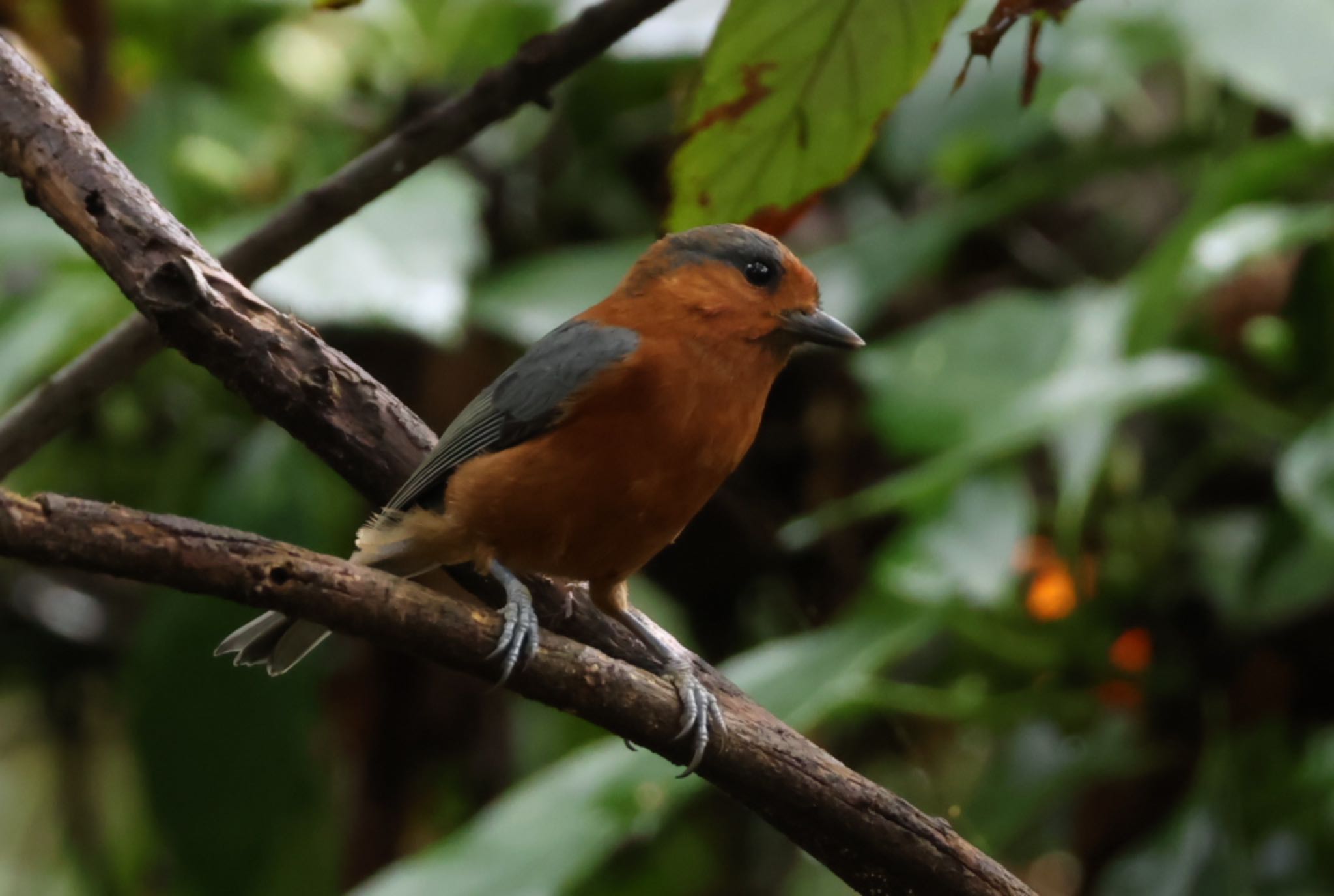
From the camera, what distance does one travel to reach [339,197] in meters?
1.70

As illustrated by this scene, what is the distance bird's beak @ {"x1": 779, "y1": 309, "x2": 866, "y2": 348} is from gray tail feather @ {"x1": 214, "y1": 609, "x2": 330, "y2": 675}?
0.75 m

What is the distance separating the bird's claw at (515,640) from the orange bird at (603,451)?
0.12 m

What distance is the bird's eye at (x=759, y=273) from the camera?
79.7 inches

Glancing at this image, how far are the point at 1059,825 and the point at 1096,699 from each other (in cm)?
67

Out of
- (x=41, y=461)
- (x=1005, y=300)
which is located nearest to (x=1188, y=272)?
(x=1005, y=300)

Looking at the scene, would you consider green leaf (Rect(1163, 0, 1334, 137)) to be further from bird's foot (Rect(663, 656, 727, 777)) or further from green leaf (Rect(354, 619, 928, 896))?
bird's foot (Rect(663, 656, 727, 777))

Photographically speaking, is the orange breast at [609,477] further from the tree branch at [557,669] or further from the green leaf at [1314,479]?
the green leaf at [1314,479]

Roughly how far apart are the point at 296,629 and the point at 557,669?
0.62 m

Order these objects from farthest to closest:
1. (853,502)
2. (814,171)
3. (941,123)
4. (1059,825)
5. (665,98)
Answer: (665,98), (1059,825), (941,123), (853,502), (814,171)

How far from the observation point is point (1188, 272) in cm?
258

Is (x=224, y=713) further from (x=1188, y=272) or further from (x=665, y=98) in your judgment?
(x=1188, y=272)

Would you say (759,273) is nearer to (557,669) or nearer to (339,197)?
(339,197)

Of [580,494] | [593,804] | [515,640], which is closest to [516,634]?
[515,640]

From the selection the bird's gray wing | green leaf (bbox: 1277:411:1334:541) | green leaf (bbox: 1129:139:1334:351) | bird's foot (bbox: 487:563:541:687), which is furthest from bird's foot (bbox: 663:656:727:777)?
green leaf (bbox: 1129:139:1334:351)
